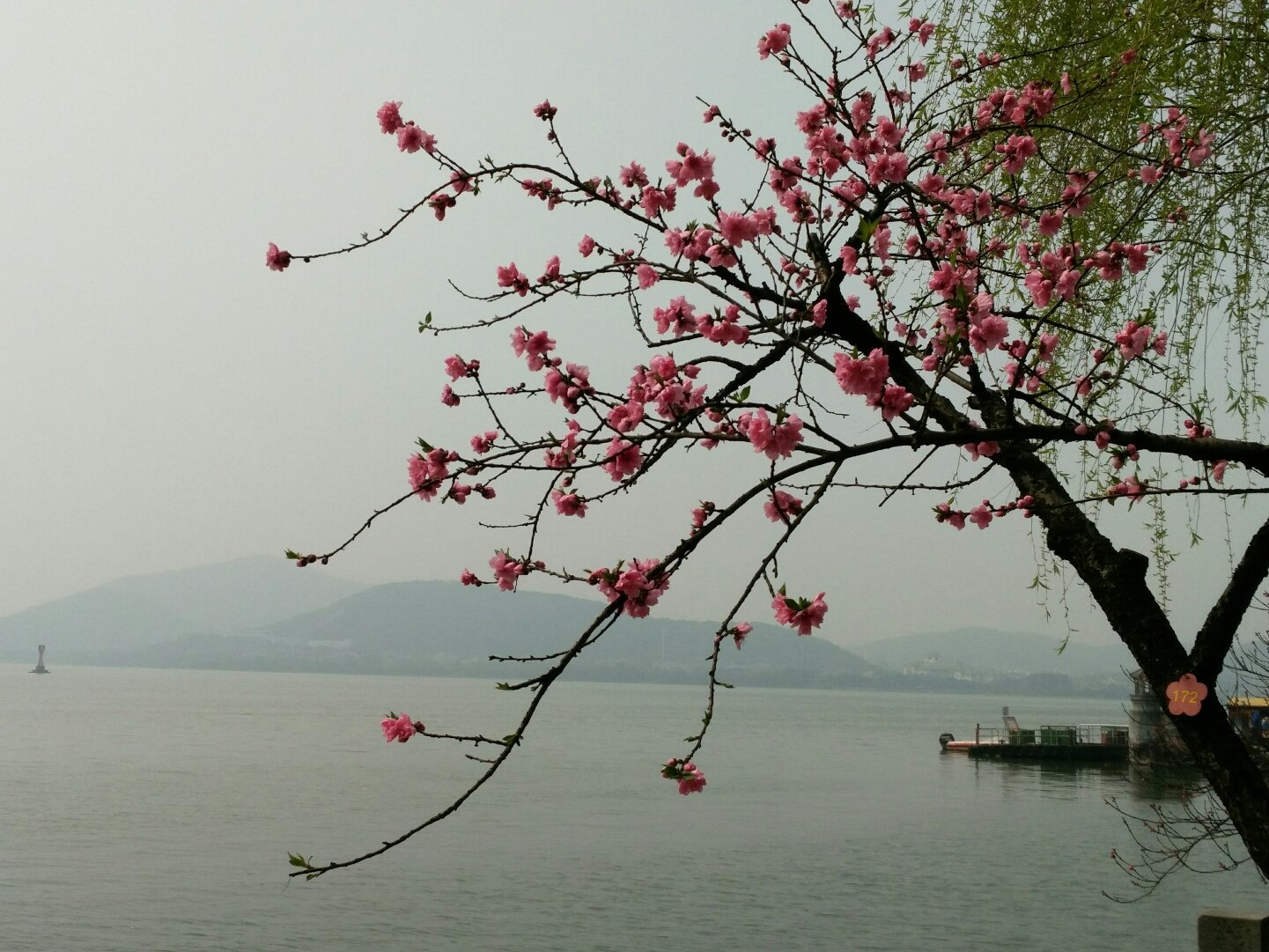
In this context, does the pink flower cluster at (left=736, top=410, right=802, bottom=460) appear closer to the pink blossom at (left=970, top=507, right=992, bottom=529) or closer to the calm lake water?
the pink blossom at (left=970, top=507, right=992, bottom=529)

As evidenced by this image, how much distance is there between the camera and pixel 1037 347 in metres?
5.56

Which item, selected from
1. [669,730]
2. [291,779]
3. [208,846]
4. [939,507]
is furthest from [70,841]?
[669,730]

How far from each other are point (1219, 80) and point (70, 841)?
38961mm

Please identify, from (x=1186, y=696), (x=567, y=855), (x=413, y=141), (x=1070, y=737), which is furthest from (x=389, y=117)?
(x=1070, y=737)

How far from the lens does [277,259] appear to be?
548cm

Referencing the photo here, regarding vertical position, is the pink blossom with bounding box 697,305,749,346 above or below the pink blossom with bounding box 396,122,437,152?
below

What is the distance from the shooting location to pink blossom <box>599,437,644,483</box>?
4238mm

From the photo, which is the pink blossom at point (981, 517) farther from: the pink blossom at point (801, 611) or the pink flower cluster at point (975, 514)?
the pink blossom at point (801, 611)

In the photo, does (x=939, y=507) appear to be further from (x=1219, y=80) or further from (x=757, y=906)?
(x=757, y=906)

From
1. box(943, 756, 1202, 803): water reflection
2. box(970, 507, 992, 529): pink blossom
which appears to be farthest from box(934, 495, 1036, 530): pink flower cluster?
box(943, 756, 1202, 803): water reflection

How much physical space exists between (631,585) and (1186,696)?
2.29m

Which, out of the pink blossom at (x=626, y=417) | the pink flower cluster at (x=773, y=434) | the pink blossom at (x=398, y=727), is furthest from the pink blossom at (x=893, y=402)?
the pink blossom at (x=398, y=727)

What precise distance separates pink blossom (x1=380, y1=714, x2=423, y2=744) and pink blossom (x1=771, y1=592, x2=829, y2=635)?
1646 millimetres

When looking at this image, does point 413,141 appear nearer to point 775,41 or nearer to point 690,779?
point 775,41
